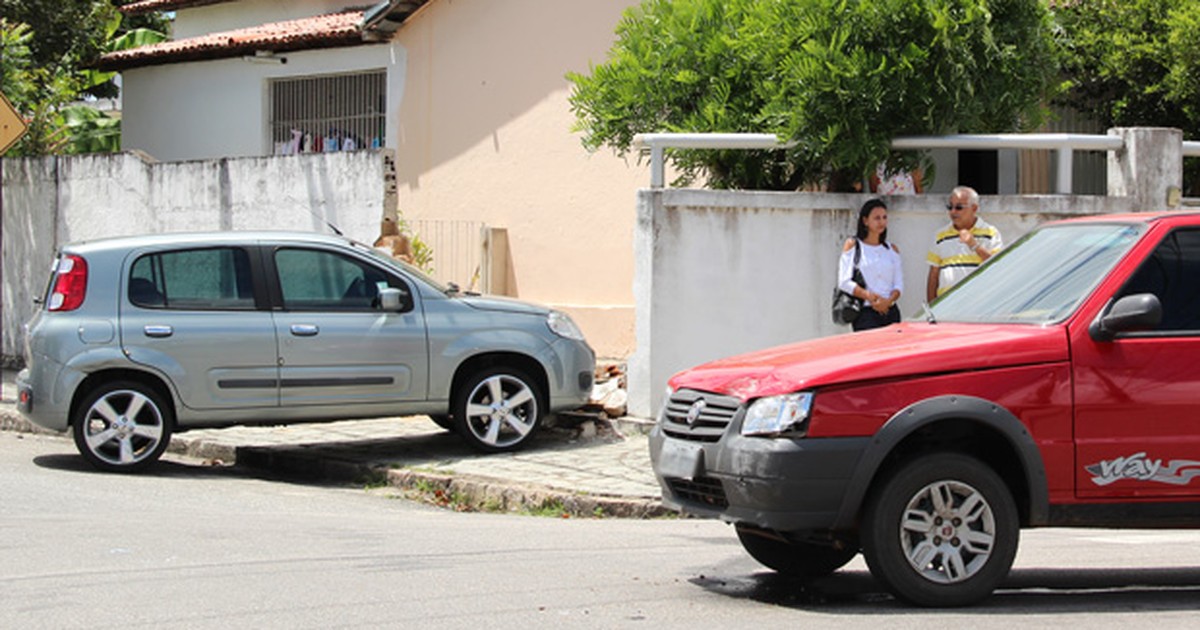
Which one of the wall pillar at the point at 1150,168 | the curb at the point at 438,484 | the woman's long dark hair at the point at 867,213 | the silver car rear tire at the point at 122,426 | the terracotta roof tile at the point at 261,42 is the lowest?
the curb at the point at 438,484

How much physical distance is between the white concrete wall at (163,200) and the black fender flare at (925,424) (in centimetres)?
911

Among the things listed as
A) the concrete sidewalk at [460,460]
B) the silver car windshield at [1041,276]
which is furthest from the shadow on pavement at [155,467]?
the silver car windshield at [1041,276]

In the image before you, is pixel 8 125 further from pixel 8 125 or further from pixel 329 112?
pixel 329 112

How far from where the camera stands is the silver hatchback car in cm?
1125

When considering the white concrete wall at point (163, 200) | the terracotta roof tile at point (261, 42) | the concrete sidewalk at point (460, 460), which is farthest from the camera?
the terracotta roof tile at point (261, 42)

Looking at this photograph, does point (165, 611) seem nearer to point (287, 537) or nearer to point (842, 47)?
point (287, 537)

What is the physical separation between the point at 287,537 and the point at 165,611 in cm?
195

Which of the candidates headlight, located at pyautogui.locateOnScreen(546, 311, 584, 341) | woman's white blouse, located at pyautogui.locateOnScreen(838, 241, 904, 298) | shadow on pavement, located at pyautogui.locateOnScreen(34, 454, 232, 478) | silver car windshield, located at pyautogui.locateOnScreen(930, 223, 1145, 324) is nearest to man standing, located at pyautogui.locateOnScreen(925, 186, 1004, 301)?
woman's white blouse, located at pyautogui.locateOnScreen(838, 241, 904, 298)

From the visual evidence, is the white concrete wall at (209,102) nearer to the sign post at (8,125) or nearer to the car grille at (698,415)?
the sign post at (8,125)

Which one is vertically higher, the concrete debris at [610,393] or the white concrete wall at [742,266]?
the white concrete wall at [742,266]

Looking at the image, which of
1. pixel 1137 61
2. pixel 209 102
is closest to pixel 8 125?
pixel 209 102

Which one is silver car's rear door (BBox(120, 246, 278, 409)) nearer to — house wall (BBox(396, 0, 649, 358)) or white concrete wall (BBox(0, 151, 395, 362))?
white concrete wall (BBox(0, 151, 395, 362))

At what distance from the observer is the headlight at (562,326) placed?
12211 mm

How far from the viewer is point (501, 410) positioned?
39.3 feet
